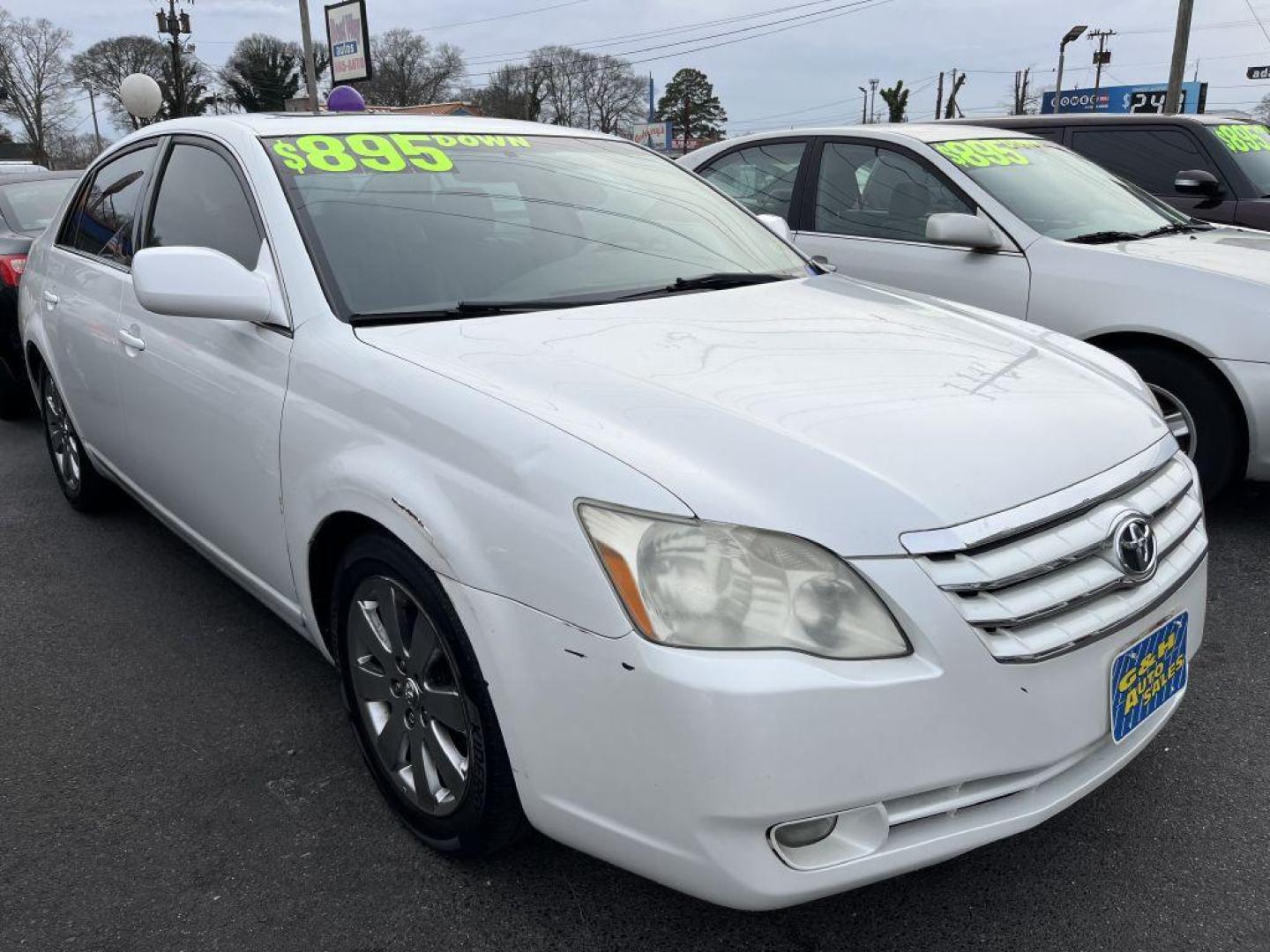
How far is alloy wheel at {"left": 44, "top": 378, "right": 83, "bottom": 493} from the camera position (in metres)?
4.25

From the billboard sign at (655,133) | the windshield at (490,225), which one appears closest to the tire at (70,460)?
the windshield at (490,225)

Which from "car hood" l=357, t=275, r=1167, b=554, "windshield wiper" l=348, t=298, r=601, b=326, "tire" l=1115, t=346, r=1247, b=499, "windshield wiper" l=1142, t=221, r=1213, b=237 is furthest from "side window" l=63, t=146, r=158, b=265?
"windshield wiper" l=1142, t=221, r=1213, b=237

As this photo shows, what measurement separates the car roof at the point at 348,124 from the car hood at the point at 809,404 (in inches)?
36.8

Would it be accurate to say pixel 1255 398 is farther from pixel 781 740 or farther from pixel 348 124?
pixel 348 124

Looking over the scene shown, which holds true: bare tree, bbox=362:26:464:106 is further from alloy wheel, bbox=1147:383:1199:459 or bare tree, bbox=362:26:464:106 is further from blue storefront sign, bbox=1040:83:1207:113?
alloy wheel, bbox=1147:383:1199:459

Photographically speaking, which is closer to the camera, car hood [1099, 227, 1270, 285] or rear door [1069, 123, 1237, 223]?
car hood [1099, 227, 1270, 285]

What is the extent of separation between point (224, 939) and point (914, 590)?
4.85 ft

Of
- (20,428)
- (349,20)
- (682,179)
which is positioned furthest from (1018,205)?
(349,20)

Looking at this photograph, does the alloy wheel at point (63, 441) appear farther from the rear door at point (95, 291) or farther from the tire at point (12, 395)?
the tire at point (12, 395)

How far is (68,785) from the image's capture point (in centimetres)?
249

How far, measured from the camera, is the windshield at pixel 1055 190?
456 cm

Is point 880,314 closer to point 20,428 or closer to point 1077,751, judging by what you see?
point 1077,751

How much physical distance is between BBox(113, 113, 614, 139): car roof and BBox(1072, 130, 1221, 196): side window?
4.58 meters

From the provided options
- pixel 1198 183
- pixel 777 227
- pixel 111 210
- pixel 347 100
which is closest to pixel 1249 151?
pixel 1198 183
